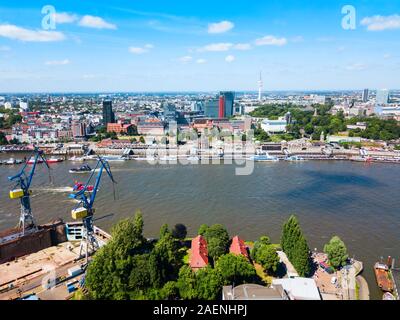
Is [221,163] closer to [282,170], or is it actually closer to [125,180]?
[282,170]

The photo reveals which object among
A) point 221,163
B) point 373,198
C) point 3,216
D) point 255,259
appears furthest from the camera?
point 221,163

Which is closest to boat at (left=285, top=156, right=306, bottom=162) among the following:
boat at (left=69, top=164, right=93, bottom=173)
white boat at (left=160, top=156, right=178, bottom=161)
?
white boat at (left=160, top=156, right=178, bottom=161)

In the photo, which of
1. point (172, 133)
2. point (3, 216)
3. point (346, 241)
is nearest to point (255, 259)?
point (346, 241)

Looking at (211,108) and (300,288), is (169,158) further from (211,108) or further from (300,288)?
(211,108)

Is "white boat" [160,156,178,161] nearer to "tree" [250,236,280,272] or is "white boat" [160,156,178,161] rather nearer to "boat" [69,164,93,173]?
"boat" [69,164,93,173]

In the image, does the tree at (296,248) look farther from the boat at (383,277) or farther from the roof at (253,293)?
the roof at (253,293)

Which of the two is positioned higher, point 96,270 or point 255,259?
point 96,270

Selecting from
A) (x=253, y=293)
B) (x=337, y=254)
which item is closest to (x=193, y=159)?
(x=337, y=254)

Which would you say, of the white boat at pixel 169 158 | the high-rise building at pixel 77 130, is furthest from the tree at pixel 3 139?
the white boat at pixel 169 158
